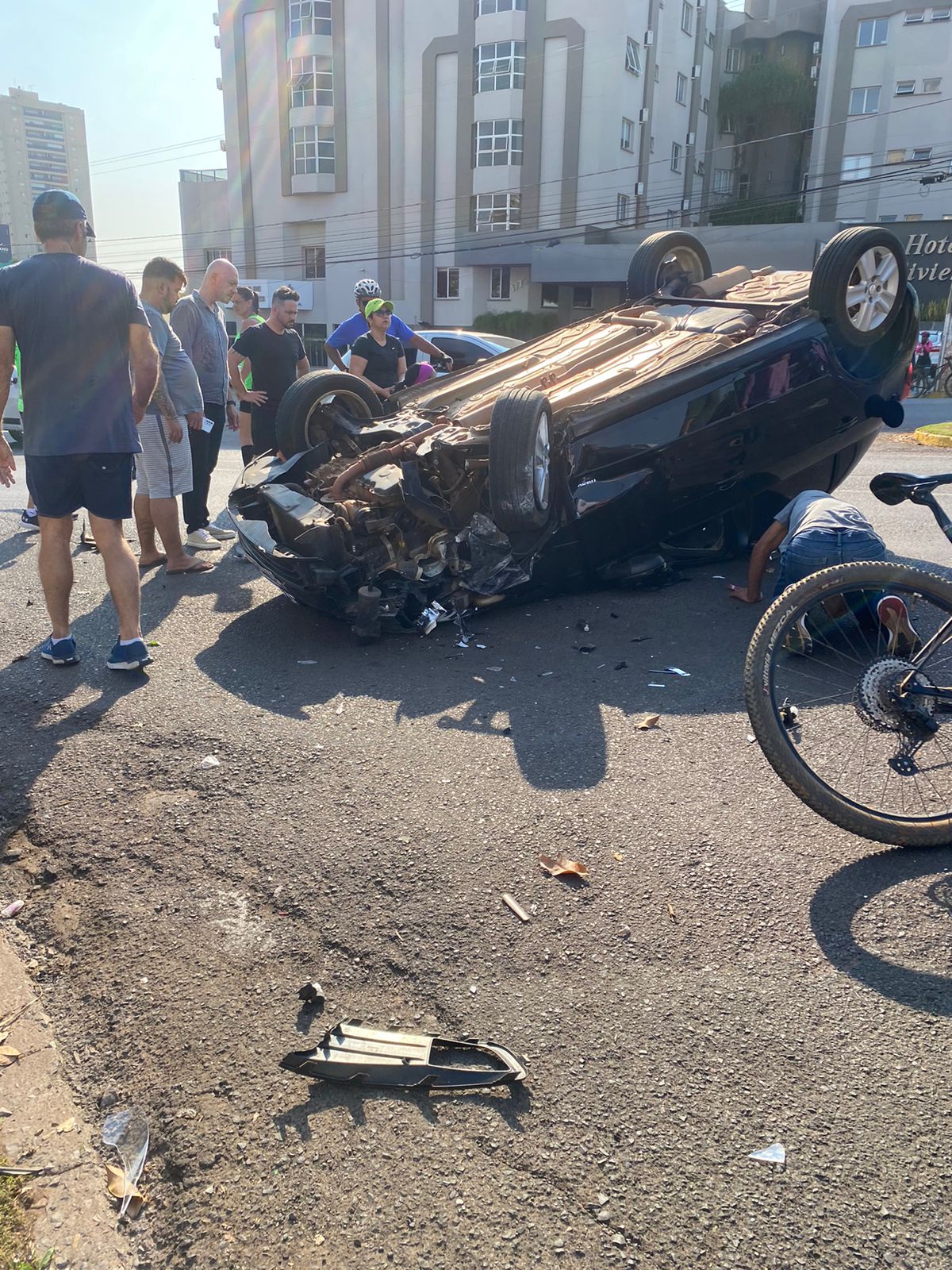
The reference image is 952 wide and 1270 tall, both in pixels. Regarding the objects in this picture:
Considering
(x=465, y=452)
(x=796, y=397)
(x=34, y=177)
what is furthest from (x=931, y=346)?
(x=34, y=177)

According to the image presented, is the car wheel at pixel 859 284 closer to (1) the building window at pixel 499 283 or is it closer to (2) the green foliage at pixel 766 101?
(1) the building window at pixel 499 283

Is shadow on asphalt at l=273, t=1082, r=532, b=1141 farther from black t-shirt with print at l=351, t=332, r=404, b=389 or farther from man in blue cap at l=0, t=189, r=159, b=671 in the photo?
black t-shirt with print at l=351, t=332, r=404, b=389

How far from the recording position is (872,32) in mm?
47594

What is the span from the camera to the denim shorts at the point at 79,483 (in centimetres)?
446

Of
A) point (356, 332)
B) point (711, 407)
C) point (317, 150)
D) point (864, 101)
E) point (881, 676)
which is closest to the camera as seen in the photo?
point (881, 676)

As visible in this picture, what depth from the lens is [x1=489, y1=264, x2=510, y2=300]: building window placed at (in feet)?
148

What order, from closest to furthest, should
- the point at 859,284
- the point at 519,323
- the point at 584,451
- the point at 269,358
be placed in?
the point at 584,451 → the point at 859,284 → the point at 269,358 → the point at 519,323

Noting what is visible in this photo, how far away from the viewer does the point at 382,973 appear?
2.57 meters

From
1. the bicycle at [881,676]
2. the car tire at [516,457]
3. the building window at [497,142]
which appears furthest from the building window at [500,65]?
the bicycle at [881,676]

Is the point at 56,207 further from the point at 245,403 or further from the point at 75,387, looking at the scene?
the point at 245,403

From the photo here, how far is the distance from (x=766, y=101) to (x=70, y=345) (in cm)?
6121

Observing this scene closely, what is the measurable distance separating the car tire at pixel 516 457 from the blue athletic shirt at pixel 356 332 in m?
3.78

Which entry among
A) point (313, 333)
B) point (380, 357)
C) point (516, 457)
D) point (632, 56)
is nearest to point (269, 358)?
point (380, 357)

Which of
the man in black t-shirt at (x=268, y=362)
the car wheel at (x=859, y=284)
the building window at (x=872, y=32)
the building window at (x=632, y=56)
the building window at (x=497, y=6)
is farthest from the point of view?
the building window at (x=872, y=32)
